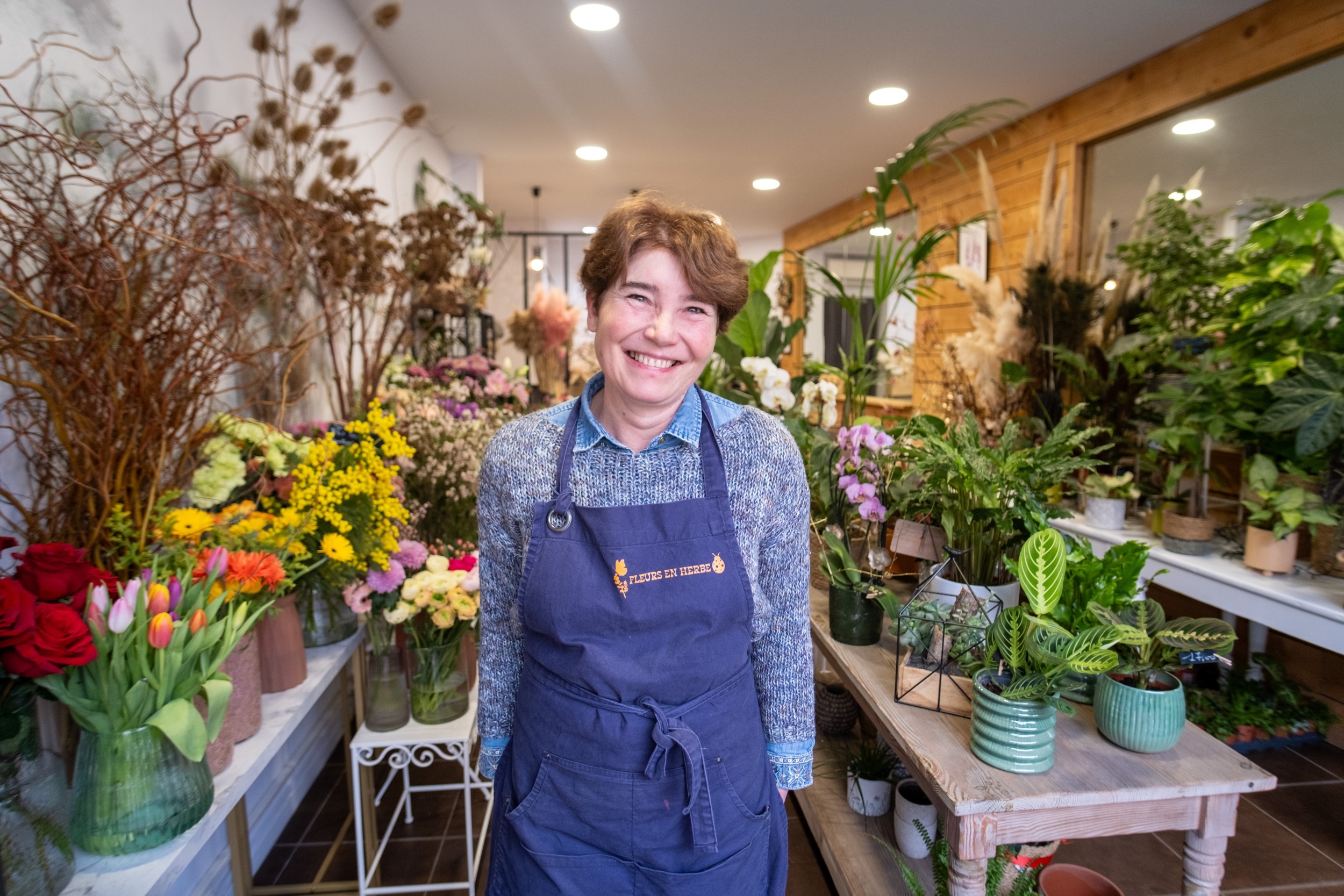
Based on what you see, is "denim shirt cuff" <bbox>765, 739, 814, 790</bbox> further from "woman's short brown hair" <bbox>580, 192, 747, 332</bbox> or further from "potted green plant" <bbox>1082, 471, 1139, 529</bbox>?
"potted green plant" <bbox>1082, 471, 1139, 529</bbox>

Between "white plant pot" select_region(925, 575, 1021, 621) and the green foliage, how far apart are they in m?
1.39

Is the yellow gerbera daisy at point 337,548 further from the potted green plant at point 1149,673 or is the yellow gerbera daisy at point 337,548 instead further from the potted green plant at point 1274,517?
the potted green plant at point 1274,517

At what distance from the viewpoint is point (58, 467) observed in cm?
137

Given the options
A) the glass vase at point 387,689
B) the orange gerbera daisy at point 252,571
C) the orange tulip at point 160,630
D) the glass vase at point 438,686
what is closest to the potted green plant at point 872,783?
the glass vase at point 438,686

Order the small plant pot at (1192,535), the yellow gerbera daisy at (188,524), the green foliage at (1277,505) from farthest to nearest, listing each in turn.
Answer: the small plant pot at (1192,535), the green foliage at (1277,505), the yellow gerbera daisy at (188,524)

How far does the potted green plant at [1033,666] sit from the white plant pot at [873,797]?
67cm

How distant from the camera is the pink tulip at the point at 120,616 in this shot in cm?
106

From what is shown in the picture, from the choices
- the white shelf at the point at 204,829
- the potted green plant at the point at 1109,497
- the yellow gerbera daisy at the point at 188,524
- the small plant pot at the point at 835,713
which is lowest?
the small plant pot at the point at 835,713

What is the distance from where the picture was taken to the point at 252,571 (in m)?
1.40

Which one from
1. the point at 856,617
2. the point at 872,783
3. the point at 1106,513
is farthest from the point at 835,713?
the point at 1106,513

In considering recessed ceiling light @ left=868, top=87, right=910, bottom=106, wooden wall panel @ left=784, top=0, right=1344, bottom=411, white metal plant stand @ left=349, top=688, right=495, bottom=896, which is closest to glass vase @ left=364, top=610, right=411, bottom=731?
white metal plant stand @ left=349, top=688, right=495, bottom=896

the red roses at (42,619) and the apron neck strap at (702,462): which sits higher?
the apron neck strap at (702,462)

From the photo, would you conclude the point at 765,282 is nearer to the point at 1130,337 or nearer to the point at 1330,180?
the point at 1130,337

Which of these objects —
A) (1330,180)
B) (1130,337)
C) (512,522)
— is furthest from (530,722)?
(1330,180)
